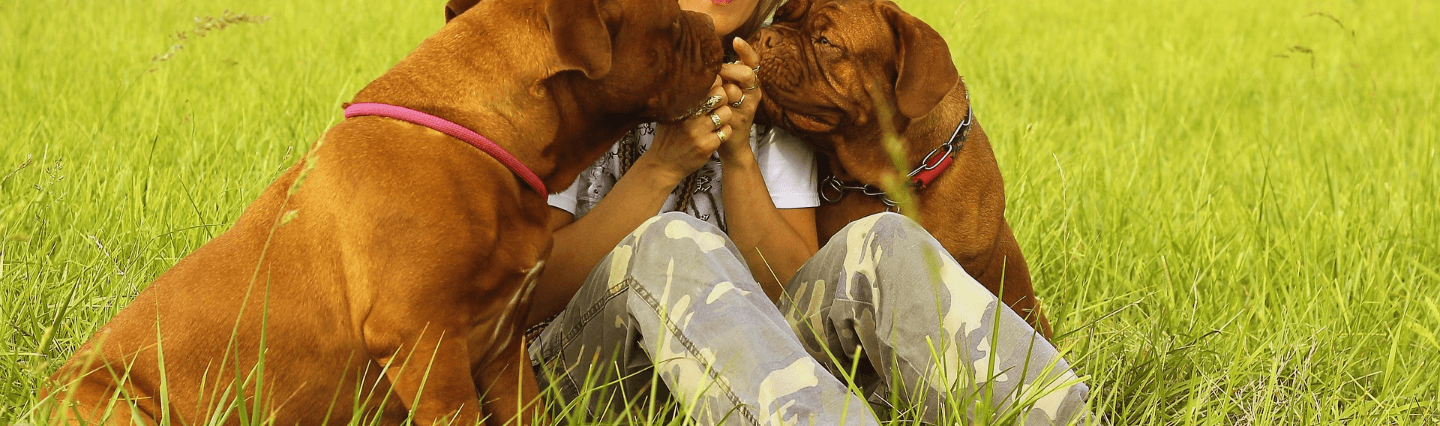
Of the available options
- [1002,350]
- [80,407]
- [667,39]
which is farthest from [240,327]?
[1002,350]

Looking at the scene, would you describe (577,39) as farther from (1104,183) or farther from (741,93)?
(1104,183)

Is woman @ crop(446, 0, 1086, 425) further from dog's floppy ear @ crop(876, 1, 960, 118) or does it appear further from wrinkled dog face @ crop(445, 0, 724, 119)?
dog's floppy ear @ crop(876, 1, 960, 118)

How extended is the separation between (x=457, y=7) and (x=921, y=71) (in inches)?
46.9

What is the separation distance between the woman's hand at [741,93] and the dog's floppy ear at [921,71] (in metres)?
0.39

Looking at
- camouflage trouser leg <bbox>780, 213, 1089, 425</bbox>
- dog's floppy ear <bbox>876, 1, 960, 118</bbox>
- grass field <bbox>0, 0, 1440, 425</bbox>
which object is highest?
dog's floppy ear <bbox>876, 1, 960, 118</bbox>

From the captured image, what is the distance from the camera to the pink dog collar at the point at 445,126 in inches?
84.5

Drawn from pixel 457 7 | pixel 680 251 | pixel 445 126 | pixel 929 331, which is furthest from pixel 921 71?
pixel 445 126

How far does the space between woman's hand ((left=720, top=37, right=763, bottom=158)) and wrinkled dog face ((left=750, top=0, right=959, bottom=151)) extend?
0.34ft

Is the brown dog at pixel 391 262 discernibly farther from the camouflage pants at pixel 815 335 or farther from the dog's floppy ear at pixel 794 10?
the dog's floppy ear at pixel 794 10

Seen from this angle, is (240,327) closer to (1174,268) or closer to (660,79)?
(660,79)

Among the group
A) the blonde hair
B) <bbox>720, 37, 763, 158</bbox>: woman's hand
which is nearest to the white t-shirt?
<bbox>720, 37, 763, 158</bbox>: woman's hand

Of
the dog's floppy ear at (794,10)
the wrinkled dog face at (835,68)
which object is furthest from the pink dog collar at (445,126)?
the dog's floppy ear at (794,10)

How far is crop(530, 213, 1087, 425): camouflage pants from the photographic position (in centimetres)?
220

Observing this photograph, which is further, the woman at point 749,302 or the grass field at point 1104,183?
the grass field at point 1104,183
